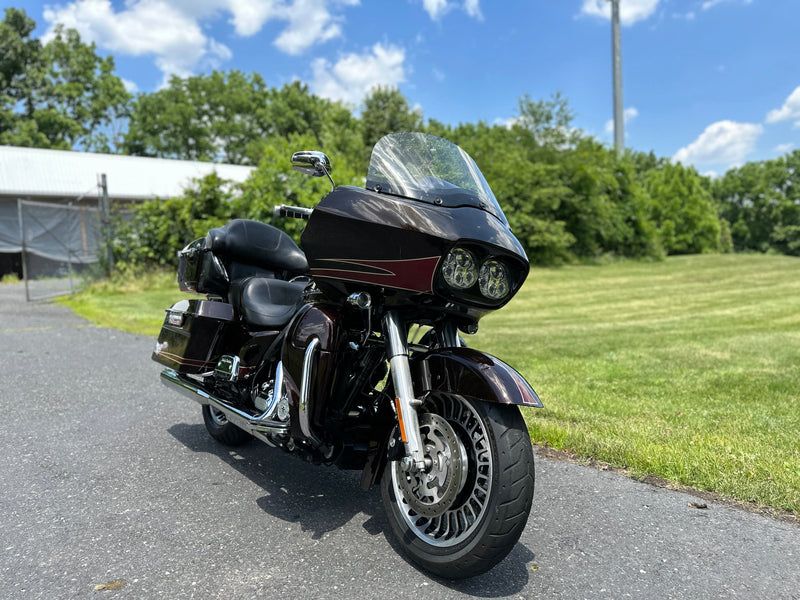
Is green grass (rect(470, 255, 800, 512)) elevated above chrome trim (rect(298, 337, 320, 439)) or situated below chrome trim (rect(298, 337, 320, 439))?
below

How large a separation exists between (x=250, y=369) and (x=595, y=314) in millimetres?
11295

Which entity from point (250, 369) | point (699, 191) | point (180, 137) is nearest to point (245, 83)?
point (180, 137)

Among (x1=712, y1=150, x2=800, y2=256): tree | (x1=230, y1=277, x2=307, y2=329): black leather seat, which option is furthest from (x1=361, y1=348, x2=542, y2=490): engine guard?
(x1=712, y1=150, x2=800, y2=256): tree

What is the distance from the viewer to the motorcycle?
2.40 meters

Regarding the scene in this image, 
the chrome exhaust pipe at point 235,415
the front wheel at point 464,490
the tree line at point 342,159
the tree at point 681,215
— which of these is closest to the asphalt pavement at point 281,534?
the front wheel at point 464,490

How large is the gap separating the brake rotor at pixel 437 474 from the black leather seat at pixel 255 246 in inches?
76.8

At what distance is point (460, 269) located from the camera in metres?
2.47

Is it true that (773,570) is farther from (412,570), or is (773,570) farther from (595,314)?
(595,314)

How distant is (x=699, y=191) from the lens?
160ft

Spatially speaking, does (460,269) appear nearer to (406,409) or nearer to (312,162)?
(406,409)

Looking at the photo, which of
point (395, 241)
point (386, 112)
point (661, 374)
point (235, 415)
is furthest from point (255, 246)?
point (386, 112)

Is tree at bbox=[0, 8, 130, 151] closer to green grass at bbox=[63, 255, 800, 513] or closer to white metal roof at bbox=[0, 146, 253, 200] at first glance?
white metal roof at bbox=[0, 146, 253, 200]

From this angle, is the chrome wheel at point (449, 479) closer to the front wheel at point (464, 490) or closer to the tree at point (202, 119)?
the front wheel at point (464, 490)

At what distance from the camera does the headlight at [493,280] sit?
255 centimetres
